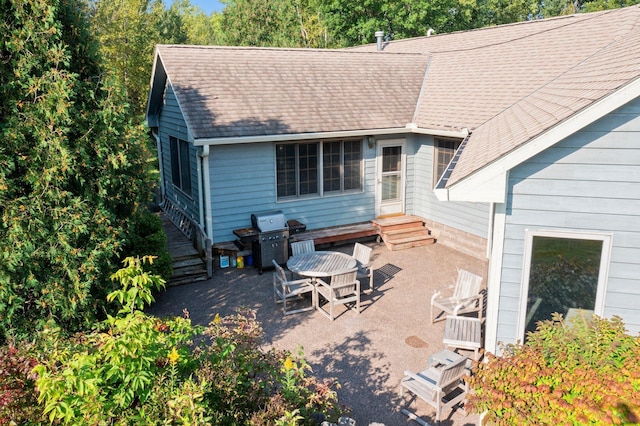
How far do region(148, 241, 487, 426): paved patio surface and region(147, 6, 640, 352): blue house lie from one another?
1.40 meters

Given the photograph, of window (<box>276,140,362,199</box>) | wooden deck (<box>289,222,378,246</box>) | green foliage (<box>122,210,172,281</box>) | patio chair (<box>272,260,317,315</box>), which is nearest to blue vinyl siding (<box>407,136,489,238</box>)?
wooden deck (<box>289,222,378,246</box>)

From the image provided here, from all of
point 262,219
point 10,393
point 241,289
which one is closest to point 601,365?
point 10,393

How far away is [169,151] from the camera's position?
49.6 feet

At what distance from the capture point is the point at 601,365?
4.77m

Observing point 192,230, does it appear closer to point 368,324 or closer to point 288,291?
point 288,291

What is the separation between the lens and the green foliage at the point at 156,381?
3.63 meters

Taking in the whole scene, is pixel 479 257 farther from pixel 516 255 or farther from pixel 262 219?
pixel 516 255

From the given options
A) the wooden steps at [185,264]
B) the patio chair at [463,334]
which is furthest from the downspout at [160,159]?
the patio chair at [463,334]

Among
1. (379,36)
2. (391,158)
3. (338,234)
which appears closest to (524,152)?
(338,234)

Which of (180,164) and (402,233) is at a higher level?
(180,164)

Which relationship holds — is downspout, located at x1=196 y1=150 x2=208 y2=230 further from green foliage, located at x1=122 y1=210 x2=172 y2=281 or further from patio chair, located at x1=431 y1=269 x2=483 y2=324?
patio chair, located at x1=431 y1=269 x2=483 y2=324

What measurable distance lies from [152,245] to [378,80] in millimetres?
8902

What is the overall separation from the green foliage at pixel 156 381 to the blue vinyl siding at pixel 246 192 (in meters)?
6.92

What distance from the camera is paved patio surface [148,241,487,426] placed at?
22.3 feet
